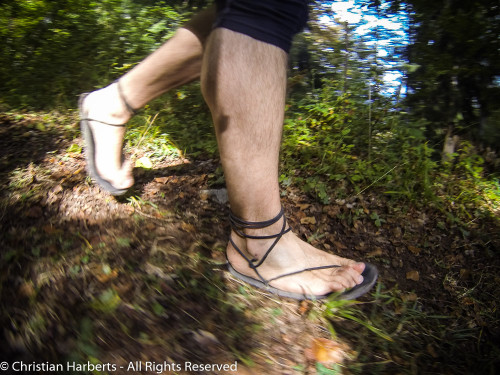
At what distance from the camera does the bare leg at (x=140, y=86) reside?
1.36 m

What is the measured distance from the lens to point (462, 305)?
4.84 feet

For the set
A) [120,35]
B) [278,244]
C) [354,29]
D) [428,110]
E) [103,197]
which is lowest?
[103,197]

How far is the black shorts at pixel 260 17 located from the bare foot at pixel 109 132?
752mm

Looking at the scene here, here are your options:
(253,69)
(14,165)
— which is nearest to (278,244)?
(253,69)

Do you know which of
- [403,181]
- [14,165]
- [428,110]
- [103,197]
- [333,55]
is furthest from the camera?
[333,55]

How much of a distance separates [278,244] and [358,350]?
49cm

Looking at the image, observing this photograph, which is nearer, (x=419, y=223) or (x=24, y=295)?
(x=24, y=295)

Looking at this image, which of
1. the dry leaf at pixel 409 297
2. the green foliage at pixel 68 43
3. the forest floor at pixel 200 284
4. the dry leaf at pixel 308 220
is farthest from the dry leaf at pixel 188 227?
the green foliage at pixel 68 43

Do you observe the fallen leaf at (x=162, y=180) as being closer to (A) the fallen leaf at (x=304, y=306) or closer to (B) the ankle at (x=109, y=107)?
(B) the ankle at (x=109, y=107)

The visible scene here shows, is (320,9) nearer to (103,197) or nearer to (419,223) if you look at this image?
(419,223)

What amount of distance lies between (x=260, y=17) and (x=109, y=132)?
3.14ft

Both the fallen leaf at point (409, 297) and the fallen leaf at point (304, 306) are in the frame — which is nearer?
the fallen leaf at point (304, 306)

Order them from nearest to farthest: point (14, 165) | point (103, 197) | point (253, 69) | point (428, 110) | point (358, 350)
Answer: point (253, 69) → point (358, 350) → point (103, 197) → point (14, 165) → point (428, 110)

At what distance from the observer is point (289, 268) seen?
4.21ft
